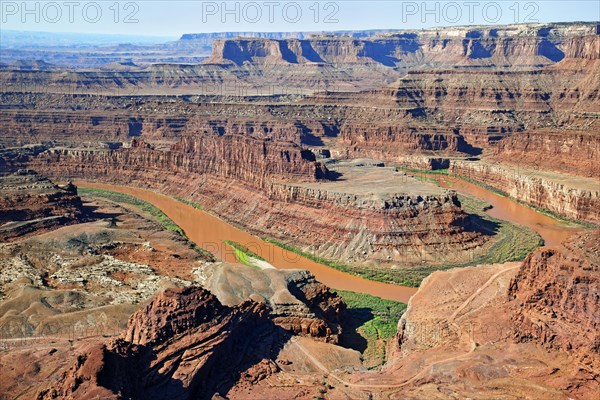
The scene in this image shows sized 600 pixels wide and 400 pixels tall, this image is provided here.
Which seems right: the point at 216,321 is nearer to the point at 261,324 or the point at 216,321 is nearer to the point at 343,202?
the point at 261,324

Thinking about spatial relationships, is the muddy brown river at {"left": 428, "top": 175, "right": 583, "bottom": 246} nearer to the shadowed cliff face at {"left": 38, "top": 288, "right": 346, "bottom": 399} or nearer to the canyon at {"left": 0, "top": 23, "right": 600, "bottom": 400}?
the canyon at {"left": 0, "top": 23, "right": 600, "bottom": 400}

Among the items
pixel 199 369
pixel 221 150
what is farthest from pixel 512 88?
pixel 199 369

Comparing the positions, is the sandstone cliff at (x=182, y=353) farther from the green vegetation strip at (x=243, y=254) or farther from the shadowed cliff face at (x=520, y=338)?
the green vegetation strip at (x=243, y=254)

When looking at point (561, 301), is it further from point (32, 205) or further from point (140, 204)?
point (140, 204)

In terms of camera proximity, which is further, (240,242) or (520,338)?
(240,242)

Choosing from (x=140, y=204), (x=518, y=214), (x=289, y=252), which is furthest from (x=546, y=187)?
(x=140, y=204)

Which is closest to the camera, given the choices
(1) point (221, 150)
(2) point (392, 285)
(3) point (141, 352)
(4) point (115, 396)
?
(4) point (115, 396)

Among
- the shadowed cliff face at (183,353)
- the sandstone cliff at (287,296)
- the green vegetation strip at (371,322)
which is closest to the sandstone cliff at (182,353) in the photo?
the shadowed cliff face at (183,353)
